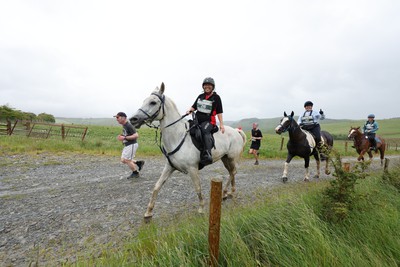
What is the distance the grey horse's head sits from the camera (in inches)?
155

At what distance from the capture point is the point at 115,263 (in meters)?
2.35

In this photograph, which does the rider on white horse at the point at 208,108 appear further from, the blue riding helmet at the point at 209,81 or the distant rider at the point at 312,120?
the distant rider at the point at 312,120

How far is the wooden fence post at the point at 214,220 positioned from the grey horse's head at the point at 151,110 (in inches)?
90.5

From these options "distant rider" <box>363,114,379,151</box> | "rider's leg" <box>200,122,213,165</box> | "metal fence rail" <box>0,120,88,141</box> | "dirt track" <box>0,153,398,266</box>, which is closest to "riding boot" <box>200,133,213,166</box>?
"rider's leg" <box>200,122,213,165</box>

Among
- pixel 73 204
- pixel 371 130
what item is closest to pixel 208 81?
pixel 73 204

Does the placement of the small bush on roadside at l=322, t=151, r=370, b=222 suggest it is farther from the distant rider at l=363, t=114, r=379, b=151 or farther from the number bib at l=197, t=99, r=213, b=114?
the distant rider at l=363, t=114, r=379, b=151

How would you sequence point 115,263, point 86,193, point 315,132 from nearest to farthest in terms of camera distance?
point 115,263, point 86,193, point 315,132

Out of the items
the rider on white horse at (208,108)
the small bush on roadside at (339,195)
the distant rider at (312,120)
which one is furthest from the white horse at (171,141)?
the distant rider at (312,120)

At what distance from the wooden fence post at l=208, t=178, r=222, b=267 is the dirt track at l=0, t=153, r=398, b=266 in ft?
4.64

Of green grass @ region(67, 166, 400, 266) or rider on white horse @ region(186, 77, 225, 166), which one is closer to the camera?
green grass @ region(67, 166, 400, 266)

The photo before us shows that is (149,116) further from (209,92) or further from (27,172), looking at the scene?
(27,172)

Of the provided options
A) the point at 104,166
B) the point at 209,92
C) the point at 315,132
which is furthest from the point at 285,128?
the point at 104,166

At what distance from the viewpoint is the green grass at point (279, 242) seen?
2361mm

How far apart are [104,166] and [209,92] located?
753cm
